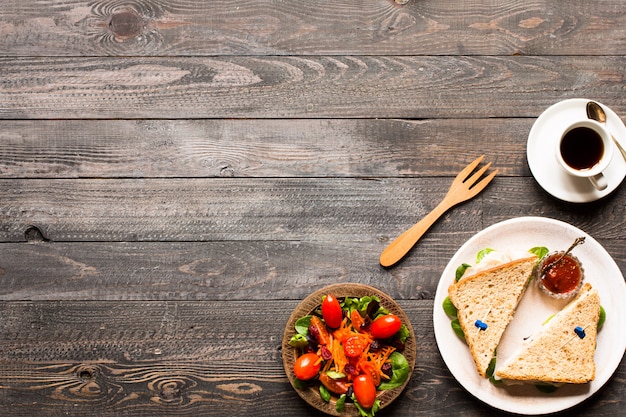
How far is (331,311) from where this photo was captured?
1.47 m

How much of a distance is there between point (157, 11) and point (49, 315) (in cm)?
86

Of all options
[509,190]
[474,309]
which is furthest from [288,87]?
[474,309]

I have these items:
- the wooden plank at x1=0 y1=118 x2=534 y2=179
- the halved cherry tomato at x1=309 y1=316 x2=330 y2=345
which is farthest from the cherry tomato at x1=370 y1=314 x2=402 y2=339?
the wooden plank at x1=0 y1=118 x2=534 y2=179

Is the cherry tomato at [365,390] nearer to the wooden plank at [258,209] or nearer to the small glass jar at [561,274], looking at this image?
the wooden plank at [258,209]

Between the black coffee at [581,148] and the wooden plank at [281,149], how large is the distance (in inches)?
4.9

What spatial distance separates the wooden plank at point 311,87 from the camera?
1.61 meters

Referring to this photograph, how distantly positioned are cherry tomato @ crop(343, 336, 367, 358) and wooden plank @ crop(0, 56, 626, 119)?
58 cm

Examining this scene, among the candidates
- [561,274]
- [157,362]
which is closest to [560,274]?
[561,274]

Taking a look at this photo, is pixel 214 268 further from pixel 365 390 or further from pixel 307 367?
pixel 365 390

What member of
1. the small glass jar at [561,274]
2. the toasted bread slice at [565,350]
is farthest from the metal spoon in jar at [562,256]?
the toasted bread slice at [565,350]

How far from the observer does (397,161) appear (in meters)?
1.61

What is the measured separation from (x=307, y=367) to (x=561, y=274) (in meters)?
0.67

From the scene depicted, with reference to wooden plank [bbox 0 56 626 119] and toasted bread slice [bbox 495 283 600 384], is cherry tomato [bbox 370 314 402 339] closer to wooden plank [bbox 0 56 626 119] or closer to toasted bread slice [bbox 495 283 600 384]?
toasted bread slice [bbox 495 283 600 384]

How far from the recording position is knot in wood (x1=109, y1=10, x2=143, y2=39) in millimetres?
1632
